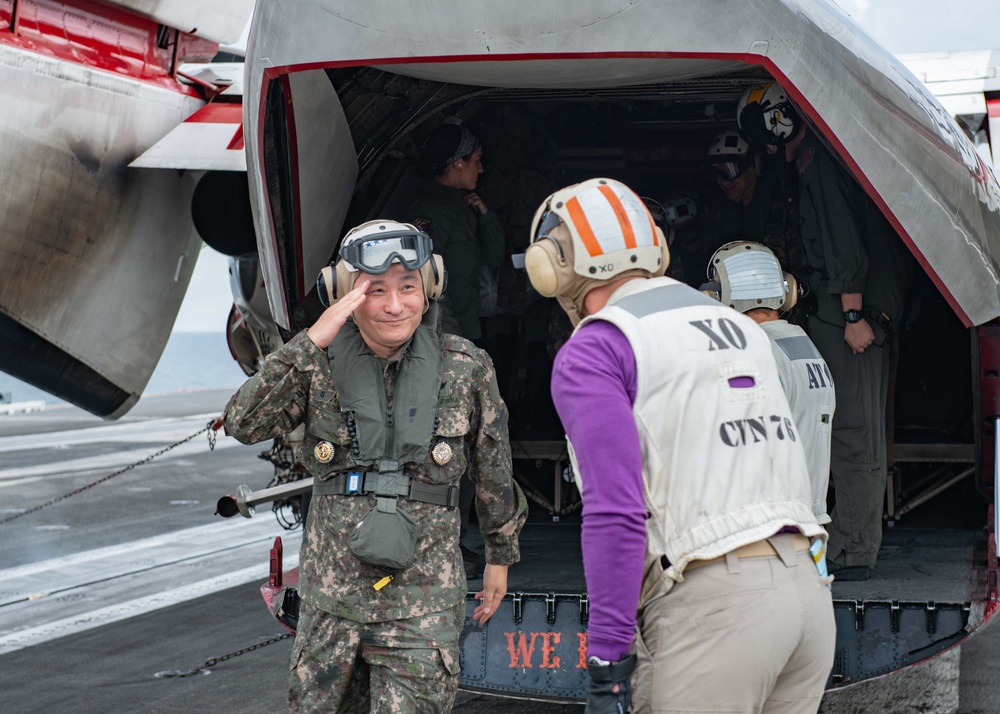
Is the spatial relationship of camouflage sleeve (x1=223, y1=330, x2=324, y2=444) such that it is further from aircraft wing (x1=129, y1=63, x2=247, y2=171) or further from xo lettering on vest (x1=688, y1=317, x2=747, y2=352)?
aircraft wing (x1=129, y1=63, x2=247, y2=171)

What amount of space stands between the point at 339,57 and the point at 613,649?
2594 mm

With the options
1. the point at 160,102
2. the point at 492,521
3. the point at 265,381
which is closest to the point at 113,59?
the point at 160,102

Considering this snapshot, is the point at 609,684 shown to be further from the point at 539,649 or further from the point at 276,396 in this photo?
the point at 539,649

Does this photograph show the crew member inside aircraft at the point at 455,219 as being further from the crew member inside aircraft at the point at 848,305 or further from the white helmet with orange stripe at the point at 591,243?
the white helmet with orange stripe at the point at 591,243

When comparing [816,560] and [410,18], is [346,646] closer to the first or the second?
[816,560]

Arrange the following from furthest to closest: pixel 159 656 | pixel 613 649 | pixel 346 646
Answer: pixel 159 656, pixel 346 646, pixel 613 649

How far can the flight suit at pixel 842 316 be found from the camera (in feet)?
19.0

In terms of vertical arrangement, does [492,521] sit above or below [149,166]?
below

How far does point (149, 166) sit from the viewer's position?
6.48 meters

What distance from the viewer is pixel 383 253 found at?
148 inches

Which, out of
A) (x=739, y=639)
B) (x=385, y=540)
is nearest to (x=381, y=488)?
(x=385, y=540)

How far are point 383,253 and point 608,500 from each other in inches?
60.4

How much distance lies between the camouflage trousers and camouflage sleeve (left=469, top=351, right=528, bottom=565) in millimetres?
411

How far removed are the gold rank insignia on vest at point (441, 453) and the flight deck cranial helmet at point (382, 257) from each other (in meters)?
0.50
